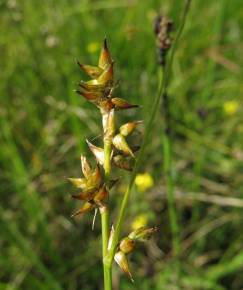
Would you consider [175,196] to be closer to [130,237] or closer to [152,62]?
[152,62]

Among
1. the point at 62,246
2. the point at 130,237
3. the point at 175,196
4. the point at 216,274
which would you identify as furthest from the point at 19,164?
the point at 130,237

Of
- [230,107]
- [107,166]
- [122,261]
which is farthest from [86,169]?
[230,107]

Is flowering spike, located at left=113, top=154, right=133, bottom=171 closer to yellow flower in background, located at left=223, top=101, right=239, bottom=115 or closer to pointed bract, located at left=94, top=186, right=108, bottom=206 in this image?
pointed bract, located at left=94, top=186, right=108, bottom=206

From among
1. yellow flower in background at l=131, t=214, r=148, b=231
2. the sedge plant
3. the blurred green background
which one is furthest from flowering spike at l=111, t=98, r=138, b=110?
yellow flower in background at l=131, t=214, r=148, b=231

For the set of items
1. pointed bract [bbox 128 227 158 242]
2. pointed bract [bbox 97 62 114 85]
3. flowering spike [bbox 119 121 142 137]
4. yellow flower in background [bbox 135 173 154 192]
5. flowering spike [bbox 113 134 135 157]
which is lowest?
yellow flower in background [bbox 135 173 154 192]

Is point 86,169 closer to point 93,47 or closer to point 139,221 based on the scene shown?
point 139,221

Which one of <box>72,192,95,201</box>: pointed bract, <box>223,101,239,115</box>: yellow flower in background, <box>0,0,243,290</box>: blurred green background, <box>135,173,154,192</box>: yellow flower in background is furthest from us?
<box>223,101,239,115</box>: yellow flower in background

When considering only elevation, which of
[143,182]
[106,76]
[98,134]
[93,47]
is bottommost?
[143,182]
